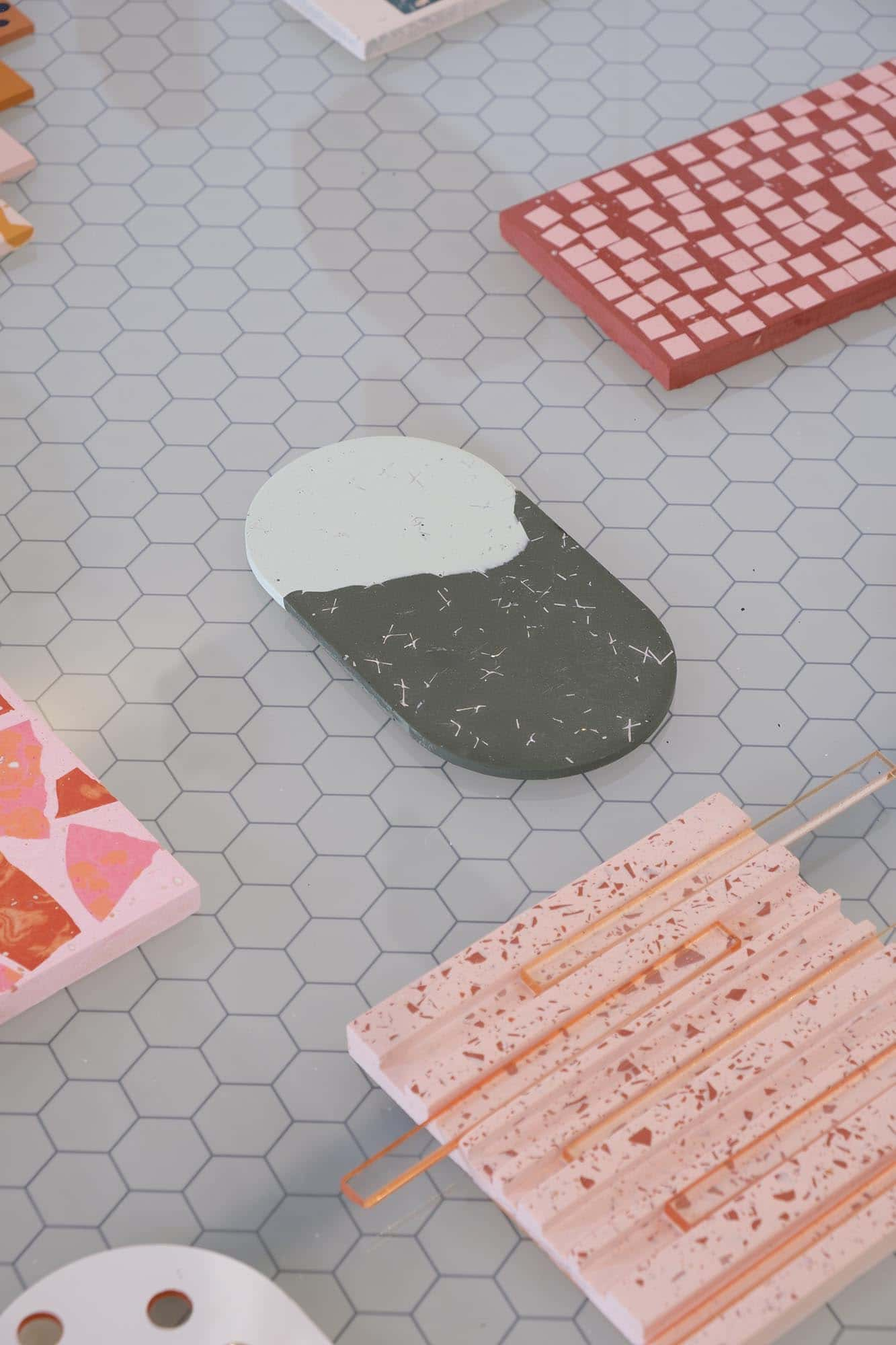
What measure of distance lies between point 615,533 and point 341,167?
166cm

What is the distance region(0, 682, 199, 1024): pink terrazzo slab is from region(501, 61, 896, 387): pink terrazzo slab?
73.2 inches

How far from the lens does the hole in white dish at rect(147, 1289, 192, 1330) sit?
264 centimetres

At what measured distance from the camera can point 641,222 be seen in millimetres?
4492

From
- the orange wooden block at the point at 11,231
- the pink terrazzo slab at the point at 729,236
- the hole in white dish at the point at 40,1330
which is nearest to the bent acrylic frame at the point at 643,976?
the hole in white dish at the point at 40,1330

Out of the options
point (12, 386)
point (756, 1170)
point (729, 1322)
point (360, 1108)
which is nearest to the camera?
point (729, 1322)

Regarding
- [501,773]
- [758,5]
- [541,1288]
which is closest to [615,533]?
[501,773]

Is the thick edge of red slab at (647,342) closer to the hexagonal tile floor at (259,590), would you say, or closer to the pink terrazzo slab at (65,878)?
the hexagonal tile floor at (259,590)

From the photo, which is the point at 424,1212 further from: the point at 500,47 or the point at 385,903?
the point at 500,47

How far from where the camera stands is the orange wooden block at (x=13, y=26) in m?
5.28

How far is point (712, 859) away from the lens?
3.15 m

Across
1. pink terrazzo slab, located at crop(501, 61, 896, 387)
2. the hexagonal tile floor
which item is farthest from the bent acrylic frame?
pink terrazzo slab, located at crop(501, 61, 896, 387)

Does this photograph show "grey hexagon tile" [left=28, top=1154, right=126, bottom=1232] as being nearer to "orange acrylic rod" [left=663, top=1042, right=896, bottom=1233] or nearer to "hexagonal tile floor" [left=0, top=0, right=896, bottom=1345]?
"hexagonal tile floor" [left=0, top=0, right=896, bottom=1345]

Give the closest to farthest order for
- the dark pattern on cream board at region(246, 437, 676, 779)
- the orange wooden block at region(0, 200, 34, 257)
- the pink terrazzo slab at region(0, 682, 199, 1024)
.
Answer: the pink terrazzo slab at region(0, 682, 199, 1024), the dark pattern on cream board at region(246, 437, 676, 779), the orange wooden block at region(0, 200, 34, 257)

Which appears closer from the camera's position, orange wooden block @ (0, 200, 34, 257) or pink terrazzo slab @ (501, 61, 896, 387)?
pink terrazzo slab @ (501, 61, 896, 387)
